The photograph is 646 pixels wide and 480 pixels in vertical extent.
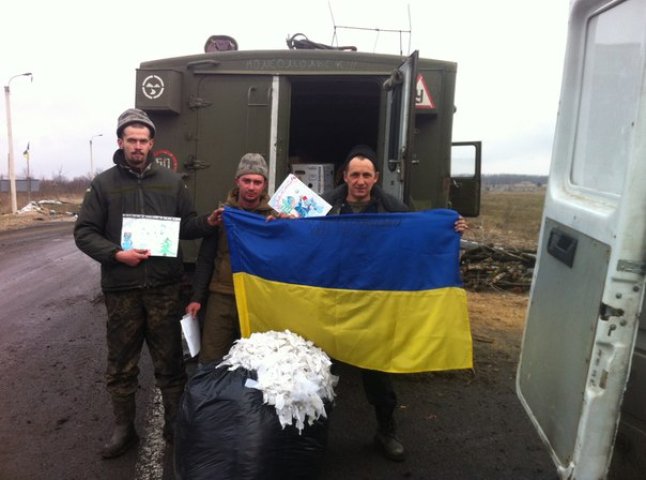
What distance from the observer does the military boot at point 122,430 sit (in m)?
3.36

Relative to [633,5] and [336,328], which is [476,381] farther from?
[633,5]

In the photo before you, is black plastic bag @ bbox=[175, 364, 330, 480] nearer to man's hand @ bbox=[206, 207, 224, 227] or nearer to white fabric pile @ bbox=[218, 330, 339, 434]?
white fabric pile @ bbox=[218, 330, 339, 434]

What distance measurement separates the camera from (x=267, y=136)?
4.80 m

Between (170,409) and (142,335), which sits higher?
(142,335)

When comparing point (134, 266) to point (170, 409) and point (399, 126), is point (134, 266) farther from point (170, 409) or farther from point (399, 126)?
point (399, 126)

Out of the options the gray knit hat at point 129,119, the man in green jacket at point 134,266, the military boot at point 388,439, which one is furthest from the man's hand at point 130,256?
the military boot at point 388,439

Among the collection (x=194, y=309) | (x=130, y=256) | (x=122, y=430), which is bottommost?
(x=122, y=430)

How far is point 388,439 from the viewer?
3.43 m

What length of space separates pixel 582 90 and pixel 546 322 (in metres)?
1.00

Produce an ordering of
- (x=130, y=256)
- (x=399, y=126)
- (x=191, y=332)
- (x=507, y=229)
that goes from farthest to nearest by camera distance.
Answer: (x=507, y=229) → (x=399, y=126) → (x=191, y=332) → (x=130, y=256)

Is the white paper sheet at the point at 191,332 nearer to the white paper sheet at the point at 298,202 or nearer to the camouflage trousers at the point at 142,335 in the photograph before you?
the camouflage trousers at the point at 142,335

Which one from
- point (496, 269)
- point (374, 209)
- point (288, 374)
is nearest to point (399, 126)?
point (374, 209)

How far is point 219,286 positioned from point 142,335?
2.00ft

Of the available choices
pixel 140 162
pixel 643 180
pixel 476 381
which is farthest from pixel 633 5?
pixel 476 381
